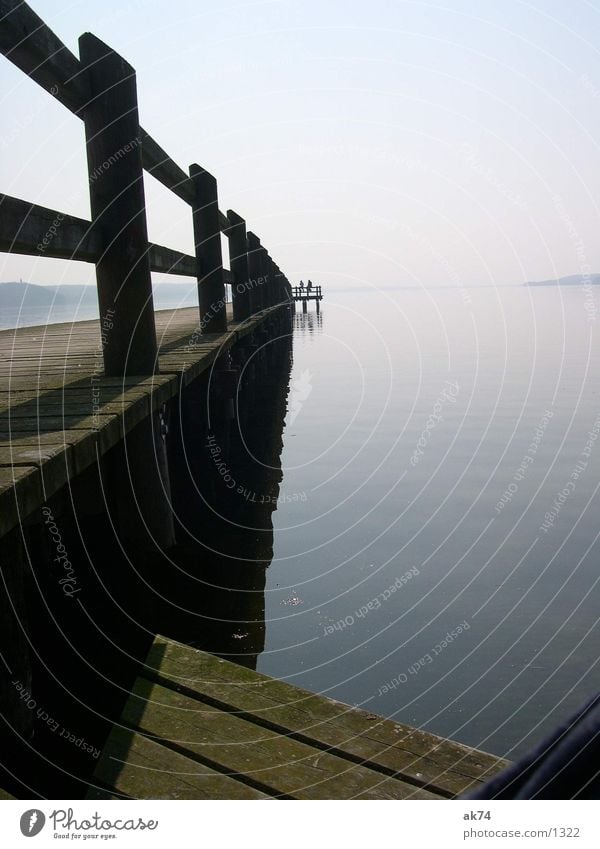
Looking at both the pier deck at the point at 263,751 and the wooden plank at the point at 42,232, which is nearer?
the pier deck at the point at 263,751

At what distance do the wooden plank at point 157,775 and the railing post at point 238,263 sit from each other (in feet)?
24.5

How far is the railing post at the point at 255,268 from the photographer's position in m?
12.3

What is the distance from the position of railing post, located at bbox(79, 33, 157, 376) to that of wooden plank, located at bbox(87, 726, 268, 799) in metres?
2.55

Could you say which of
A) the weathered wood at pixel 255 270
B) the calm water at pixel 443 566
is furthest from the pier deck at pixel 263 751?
the weathered wood at pixel 255 270

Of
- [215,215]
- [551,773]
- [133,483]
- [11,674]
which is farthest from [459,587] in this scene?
[551,773]

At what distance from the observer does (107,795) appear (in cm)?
192

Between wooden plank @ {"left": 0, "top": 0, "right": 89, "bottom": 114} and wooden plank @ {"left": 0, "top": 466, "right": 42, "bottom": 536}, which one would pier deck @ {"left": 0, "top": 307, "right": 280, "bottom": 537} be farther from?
wooden plank @ {"left": 0, "top": 0, "right": 89, "bottom": 114}


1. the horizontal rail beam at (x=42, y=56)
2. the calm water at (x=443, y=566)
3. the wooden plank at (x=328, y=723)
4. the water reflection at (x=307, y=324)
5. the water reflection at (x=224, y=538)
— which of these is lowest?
the water reflection at (x=307, y=324)

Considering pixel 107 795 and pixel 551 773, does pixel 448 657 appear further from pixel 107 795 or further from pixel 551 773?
pixel 551 773

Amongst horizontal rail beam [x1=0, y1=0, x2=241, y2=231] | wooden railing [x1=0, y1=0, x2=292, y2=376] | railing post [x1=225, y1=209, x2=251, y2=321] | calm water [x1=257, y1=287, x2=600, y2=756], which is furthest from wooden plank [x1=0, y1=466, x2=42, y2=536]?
railing post [x1=225, y1=209, x2=251, y2=321]

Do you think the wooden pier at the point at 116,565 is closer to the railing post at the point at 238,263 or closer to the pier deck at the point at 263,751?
the pier deck at the point at 263,751

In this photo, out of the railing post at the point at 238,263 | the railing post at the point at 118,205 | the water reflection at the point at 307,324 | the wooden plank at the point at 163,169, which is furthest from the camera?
the water reflection at the point at 307,324

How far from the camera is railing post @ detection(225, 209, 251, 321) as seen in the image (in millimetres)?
9547

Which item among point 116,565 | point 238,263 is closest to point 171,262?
point 116,565
